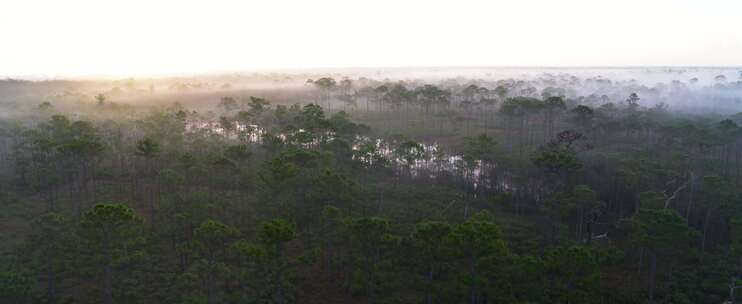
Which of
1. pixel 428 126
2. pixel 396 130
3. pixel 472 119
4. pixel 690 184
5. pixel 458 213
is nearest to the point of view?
pixel 458 213

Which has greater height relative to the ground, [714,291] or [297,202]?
[297,202]

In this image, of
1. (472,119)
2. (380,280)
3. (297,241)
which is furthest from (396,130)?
(380,280)

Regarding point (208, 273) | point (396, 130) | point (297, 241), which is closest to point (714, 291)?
point (297, 241)

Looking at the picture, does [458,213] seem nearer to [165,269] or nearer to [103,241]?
[165,269]

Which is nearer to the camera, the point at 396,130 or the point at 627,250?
the point at 627,250

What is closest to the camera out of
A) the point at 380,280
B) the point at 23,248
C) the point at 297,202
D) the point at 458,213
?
the point at 380,280

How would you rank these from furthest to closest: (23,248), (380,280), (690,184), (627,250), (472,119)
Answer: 1. (472,119)
2. (690,184)
3. (627,250)
4. (23,248)
5. (380,280)

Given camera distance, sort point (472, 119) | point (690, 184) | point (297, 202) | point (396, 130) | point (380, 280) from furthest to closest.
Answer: point (472, 119), point (396, 130), point (690, 184), point (297, 202), point (380, 280)

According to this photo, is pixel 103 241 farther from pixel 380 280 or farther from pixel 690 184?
pixel 690 184

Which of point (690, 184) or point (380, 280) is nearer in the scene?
point (380, 280)
